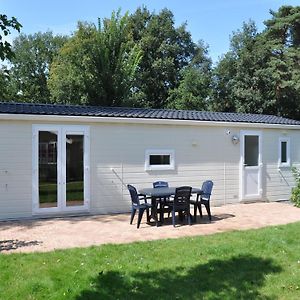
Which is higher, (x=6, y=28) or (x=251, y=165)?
(x=6, y=28)

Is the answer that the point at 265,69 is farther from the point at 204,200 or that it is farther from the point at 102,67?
the point at 204,200

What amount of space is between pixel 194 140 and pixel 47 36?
33.7 meters

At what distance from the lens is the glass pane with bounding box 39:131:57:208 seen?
32.3ft

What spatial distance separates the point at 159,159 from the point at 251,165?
328cm

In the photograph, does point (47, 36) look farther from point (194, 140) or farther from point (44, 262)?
point (44, 262)

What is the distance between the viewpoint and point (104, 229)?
8500 mm

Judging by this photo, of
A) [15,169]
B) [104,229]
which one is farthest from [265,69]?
[104,229]

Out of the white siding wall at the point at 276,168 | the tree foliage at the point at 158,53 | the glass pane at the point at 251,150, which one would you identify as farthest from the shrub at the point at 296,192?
the tree foliage at the point at 158,53

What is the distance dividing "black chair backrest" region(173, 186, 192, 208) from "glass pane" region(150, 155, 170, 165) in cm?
258

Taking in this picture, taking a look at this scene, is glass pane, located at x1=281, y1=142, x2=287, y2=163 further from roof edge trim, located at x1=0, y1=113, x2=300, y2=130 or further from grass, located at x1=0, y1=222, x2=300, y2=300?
grass, located at x1=0, y1=222, x2=300, y2=300

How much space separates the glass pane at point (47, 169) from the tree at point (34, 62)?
28346mm

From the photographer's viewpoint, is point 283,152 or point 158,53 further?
point 158,53

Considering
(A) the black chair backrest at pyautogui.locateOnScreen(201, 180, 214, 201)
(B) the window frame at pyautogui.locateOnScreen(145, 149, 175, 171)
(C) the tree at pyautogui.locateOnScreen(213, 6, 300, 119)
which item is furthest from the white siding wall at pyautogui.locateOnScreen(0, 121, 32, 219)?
(C) the tree at pyautogui.locateOnScreen(213, 6, 300, 119)

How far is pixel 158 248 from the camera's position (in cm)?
671
